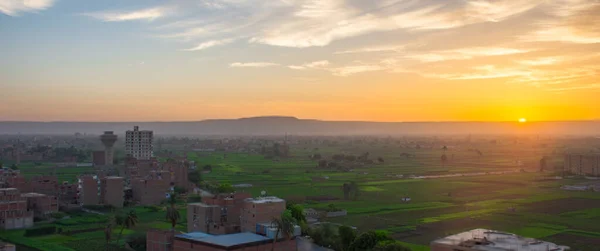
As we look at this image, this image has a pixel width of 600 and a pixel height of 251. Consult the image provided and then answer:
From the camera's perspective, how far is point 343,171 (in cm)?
7925

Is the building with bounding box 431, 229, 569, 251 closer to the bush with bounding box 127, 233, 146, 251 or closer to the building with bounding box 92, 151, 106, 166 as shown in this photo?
the bush with bounding box 127, 233, 146, 251

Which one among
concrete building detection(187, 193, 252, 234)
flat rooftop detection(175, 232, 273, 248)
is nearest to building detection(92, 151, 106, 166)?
concrete building detection(187, 193, 252, 234)

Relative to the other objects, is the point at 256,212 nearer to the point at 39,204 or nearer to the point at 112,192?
the point at 39,204

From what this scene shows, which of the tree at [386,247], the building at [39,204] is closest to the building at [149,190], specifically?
the building at [39,204]

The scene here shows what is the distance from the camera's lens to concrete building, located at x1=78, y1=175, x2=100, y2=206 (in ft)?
149

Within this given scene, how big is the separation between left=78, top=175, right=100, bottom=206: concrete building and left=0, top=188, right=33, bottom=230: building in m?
7.92

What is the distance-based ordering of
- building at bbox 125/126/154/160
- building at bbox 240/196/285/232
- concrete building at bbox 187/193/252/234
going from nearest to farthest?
1. building at bbox 240/196/285/232
2. concrete building at bbox 187/193/252/234
3. building at bbox 125/126/154/160

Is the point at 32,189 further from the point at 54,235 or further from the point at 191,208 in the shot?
the point at 191,208

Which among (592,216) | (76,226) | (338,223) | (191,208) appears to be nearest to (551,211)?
(592,216)

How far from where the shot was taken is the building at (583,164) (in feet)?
239

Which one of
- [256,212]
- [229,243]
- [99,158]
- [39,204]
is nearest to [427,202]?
[256,212]

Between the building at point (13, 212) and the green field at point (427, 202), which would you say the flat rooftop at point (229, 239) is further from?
the building at point (13, 212)

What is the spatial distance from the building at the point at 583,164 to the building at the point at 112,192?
56512 millimetres

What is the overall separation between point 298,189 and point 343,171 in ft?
78.0
